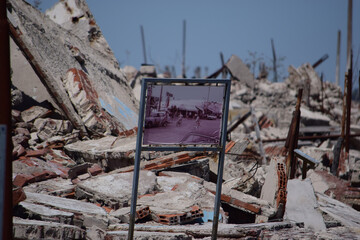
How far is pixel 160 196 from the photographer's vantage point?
5125 millimetres

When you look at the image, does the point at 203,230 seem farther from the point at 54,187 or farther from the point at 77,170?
the point at 77,170

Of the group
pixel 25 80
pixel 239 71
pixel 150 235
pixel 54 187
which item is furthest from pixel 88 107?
pixel 239 71

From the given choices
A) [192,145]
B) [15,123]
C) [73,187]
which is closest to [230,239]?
[192,145]

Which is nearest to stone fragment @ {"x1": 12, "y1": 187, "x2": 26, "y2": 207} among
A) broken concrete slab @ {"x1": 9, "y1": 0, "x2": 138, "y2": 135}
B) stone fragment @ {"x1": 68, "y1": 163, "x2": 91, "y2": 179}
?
stone fragment @ {"x1": 68, "y1": 163, "x2": 91, "y2": 179}

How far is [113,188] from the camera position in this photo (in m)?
5.08

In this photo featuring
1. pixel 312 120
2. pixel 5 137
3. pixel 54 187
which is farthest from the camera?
pixel 312 120

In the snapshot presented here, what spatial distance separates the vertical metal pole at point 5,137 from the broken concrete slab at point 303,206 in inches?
154

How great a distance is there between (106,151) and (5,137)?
4173 millimetres

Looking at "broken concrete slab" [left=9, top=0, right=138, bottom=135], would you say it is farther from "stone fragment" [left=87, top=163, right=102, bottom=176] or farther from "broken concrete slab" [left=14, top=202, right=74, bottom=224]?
"broken concrete slab" [left=14, top=202, right=74, bottom=224]

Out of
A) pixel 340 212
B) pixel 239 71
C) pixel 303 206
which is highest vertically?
pixel 239 71

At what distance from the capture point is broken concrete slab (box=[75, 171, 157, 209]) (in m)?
4.82

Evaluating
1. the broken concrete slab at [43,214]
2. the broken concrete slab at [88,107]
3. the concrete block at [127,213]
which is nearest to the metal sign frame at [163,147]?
the broken concrete slab at [43,214]

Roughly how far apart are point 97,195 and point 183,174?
1540 millimetres

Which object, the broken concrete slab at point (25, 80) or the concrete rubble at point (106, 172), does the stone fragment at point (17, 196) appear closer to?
the concrete rubble at point (106, 172)
